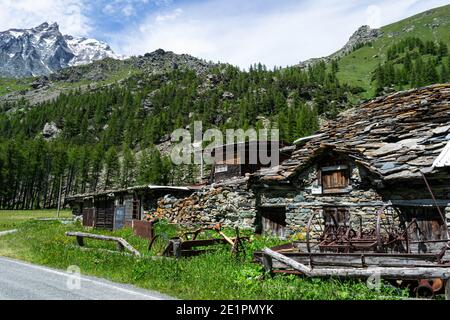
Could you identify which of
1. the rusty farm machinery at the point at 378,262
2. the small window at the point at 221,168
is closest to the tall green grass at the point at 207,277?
the rusty farm machinery at the point at 378,262

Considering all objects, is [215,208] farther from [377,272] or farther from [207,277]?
[377,272]

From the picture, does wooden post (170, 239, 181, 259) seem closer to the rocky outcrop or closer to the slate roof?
the slate roof

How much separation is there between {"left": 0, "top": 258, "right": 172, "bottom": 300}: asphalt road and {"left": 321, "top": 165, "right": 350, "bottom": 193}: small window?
11.9 metres

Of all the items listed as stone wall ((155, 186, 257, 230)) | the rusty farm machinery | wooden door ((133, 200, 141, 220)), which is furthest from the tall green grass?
wooden door ((133, 200, 141, 220))

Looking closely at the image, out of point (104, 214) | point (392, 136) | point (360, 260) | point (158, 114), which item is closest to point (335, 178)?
point (392, 136)

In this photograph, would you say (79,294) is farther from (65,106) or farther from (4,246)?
(65,106)

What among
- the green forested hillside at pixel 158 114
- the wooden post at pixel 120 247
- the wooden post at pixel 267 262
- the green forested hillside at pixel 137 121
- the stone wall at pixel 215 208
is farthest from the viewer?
the green forested hillside at pixel 158 114

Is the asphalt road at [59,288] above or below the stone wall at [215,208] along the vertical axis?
below

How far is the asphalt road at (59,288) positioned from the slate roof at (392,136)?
37.3 ft
